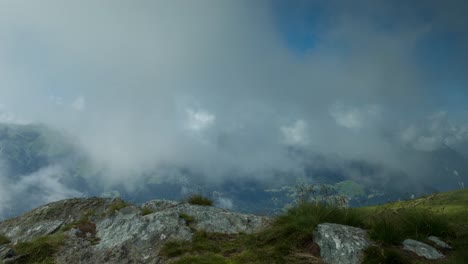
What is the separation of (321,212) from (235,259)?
155 inches

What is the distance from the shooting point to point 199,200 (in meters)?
19.9

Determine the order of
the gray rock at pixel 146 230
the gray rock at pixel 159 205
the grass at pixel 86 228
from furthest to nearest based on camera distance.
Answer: the gray rock at pixel 159 205 → the grass at pixel 86 228 → the gray rock at pixel 146 230

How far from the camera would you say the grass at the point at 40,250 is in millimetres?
14281

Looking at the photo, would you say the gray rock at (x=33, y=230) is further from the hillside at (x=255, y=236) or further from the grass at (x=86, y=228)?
the hillside at (x=255, y=236)

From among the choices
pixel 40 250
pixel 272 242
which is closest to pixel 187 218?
pixel 272 242

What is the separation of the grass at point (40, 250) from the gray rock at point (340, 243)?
10.6 meters

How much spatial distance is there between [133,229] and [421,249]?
1154 cm

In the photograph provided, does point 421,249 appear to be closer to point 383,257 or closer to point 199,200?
point 383,257

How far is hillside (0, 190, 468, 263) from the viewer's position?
1163 centimetres

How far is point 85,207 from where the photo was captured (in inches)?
924

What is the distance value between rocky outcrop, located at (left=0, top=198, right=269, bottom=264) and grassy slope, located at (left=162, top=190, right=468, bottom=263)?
110 cm

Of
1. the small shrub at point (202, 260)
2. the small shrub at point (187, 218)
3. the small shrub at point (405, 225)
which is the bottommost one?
the small shrub at point (202, 260)

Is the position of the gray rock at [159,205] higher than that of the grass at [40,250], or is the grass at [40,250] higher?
the gray rock at [159,205]

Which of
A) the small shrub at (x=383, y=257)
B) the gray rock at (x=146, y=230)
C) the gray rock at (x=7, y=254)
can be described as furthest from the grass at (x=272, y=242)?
the gray rock at (x=7, y=254)
